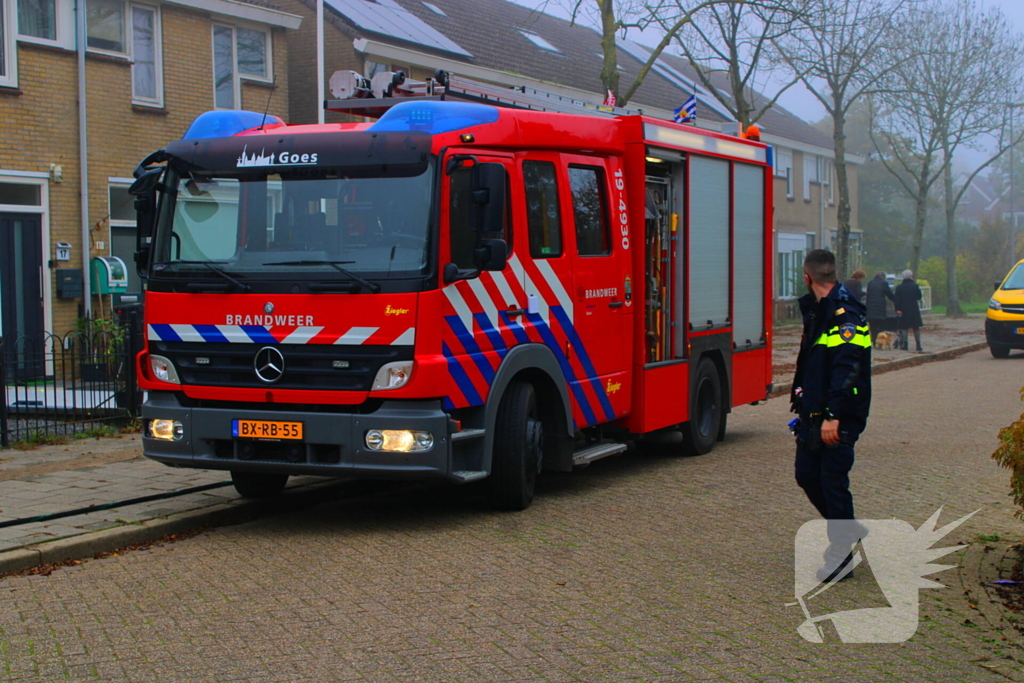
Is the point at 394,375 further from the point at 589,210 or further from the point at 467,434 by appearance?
the point at 589,210

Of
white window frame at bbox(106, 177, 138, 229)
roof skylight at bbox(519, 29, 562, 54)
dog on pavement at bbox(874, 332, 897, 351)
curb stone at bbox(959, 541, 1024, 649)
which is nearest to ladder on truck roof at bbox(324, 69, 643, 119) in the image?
curb stone at bbox(959, 541, 1024, 649)

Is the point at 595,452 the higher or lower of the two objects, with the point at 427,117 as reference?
lower

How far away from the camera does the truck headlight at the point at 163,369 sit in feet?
24.5

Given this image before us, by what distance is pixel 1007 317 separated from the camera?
22.5 m

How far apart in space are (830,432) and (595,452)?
313cm

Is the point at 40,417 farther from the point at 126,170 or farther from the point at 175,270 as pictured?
the point at 126,170

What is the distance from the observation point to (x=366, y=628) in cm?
525

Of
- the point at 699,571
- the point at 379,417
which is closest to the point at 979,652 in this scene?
the point at 699,571

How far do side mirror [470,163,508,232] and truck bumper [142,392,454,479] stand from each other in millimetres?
1200

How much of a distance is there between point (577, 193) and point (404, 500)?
2.69 metres

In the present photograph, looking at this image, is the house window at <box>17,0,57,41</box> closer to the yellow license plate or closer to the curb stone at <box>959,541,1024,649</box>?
the yellow license plate

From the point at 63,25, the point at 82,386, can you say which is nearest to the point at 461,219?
the point at 82,386

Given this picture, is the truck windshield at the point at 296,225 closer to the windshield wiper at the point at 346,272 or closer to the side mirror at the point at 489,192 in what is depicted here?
the windshield wiper at the point at 346,272

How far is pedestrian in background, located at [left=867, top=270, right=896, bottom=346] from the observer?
2370 centimetres
